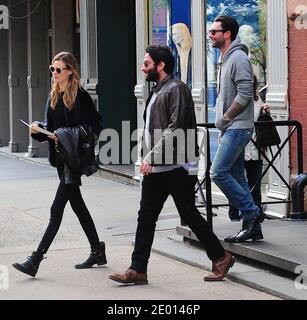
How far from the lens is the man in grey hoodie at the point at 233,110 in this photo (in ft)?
26.3

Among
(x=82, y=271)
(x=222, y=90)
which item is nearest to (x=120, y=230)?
(x=82, y=271)

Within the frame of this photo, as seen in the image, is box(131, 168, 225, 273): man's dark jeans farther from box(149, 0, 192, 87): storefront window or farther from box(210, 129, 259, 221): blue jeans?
box(149, 0, 192, 87): storefront window

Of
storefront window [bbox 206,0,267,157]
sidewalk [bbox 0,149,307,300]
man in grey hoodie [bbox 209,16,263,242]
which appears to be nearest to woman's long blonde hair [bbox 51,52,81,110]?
man in grey hoodie [bbox 209,16,263,242]

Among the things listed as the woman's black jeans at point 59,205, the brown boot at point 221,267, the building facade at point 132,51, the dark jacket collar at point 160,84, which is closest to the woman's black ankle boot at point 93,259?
the woman's black jeans at point 59,205

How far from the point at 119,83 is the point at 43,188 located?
2818mm

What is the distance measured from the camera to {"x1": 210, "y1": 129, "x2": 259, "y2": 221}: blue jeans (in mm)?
8164

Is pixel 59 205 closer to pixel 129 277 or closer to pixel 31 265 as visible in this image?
pixel 31 265

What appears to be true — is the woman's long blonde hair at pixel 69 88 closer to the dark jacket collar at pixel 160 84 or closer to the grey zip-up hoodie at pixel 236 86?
the dark jacket collar at pixel 160 84

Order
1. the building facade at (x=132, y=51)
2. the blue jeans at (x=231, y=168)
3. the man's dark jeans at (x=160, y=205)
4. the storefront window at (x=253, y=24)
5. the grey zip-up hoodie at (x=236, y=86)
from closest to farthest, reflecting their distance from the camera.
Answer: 1. the man's dark jeans at (x=160, y=205)
2. the grey zip-up hoodie at (x=236, y=86)
3. the blue jeans at (x=231, y=168)
4. the building facade at (x=132, y=51)
5. the storefront window at (x=253, y=24)

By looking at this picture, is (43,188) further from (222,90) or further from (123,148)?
(222,90)

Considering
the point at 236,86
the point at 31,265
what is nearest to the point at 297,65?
the point at 236,86

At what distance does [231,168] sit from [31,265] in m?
2.08

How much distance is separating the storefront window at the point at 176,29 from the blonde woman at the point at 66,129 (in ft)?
15.6

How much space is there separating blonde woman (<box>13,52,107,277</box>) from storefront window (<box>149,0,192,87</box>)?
4.77 meters
